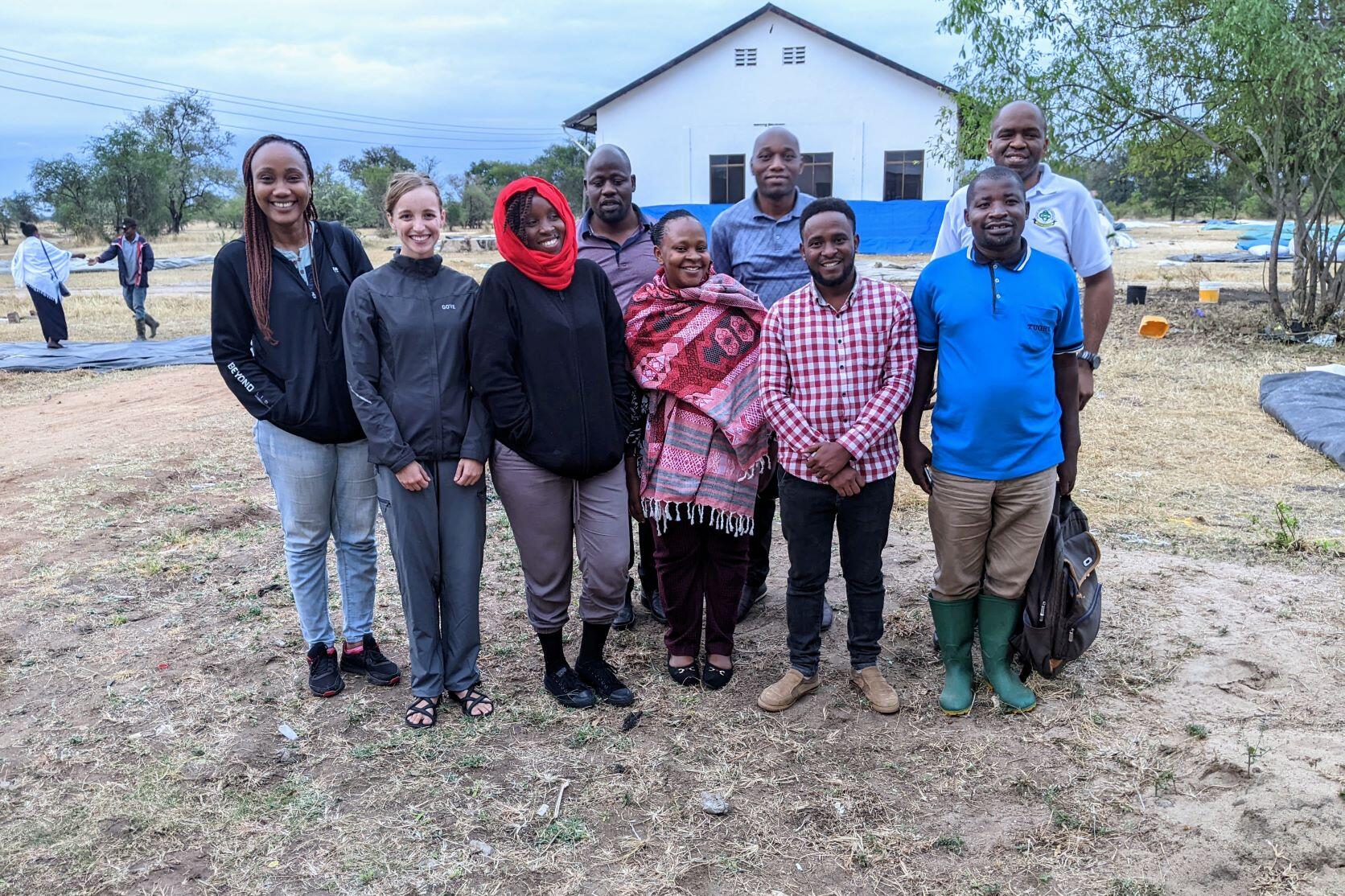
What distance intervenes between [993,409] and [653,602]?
190 cm

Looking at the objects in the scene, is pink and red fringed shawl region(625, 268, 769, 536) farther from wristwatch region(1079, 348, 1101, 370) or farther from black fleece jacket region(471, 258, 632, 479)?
wristwatch region(1079, 348, 1101, 370)

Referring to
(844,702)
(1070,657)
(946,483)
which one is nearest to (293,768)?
(844,702)

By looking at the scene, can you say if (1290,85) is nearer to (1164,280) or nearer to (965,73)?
(965,73)

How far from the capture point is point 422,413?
128 inches

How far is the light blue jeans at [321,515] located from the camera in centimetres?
343

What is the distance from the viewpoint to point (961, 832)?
283 cm

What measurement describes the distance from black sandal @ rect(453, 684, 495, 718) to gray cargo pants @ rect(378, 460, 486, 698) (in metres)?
0.03

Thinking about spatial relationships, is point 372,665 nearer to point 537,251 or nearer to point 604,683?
point 604,683

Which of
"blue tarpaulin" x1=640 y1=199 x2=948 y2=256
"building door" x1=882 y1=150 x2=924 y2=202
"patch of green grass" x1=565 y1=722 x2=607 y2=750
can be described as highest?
"building door" x1=882 y1=150 x2=924 y2=202

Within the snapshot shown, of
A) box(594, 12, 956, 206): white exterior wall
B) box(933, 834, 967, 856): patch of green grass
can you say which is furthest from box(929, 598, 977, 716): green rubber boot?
box(594, 12, 956, 206): white exterior wall

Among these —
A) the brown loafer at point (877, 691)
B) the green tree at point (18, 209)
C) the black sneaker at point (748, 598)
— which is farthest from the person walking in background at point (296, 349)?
the green tree at point (18, 209)

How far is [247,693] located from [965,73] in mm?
12117

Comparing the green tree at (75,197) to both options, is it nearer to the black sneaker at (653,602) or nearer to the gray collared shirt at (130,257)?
the gray collared shirt at (130,257)

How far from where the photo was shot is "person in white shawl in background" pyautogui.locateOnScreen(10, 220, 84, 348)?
41.3 ft
